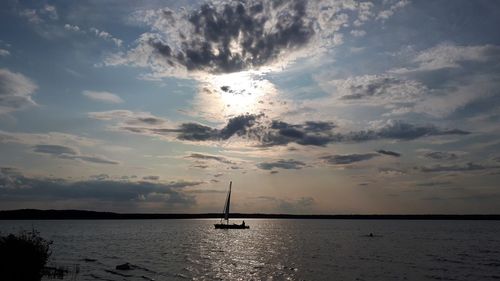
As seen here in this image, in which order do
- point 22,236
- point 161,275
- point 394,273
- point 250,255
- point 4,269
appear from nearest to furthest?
point 4,269 → point 22,236 → point 161,275 → point 394,273 → point 250,255

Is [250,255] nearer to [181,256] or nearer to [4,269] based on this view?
[181,256]

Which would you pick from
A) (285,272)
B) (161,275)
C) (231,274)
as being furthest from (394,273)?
(161,275)

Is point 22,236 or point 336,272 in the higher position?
point 22,236

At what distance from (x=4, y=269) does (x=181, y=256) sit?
5325 cm

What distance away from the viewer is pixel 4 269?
37.2 meters


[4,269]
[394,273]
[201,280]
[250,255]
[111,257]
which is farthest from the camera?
[250,255]

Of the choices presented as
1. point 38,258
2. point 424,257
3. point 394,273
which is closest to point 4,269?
point 38,258

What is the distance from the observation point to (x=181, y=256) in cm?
8850

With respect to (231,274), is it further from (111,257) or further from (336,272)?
(111,257)

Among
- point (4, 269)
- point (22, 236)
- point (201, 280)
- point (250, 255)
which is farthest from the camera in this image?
point (250, 255)

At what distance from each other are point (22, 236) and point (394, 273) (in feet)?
166

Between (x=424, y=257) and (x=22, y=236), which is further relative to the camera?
(x=424, y=257)

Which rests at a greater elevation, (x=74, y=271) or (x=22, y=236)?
(x=22, y=236)

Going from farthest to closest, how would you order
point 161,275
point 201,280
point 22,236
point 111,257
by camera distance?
1. point 111,257
2. point 161,275
3. point 201,280
4. point 22,236
